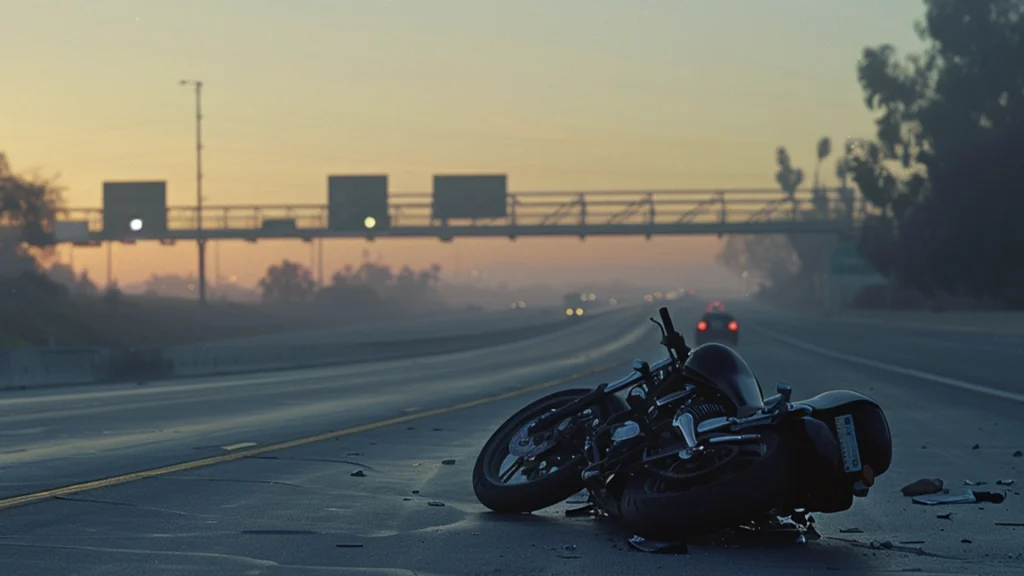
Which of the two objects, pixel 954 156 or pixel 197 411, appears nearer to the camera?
pixel 197 411

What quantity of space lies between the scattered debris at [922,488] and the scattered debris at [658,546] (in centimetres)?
337

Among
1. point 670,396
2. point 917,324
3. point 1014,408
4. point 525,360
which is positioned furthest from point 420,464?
point 917,324

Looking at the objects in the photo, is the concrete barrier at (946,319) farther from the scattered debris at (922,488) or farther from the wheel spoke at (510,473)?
the wheel spoke at (510,473)

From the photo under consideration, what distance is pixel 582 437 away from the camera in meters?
9.62

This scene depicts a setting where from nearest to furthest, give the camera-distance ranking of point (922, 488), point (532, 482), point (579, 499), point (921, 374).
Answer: point (532, 482) < point (579, 499) < point (922, 488) < point (921, 374)

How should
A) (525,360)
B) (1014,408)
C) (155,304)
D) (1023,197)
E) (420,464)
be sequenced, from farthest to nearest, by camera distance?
(155,304) → (1023,197) → (525,360) → (1014,408) → (420,464)

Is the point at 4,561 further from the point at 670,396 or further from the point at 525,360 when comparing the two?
the point at 525,360

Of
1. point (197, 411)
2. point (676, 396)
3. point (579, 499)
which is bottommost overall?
point (197, 411)

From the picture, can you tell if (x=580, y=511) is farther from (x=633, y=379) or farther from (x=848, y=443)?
(x=848, y=443)

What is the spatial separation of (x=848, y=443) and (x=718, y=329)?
A: 157 ft

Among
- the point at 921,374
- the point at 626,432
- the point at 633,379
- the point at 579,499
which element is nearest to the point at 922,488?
the point at 579,499

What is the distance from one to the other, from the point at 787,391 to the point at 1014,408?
1376 cm

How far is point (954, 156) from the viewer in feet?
258

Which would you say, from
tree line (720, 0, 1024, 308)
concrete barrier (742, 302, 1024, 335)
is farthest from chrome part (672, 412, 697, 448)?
tree line (720, 0, 1024, 308)
